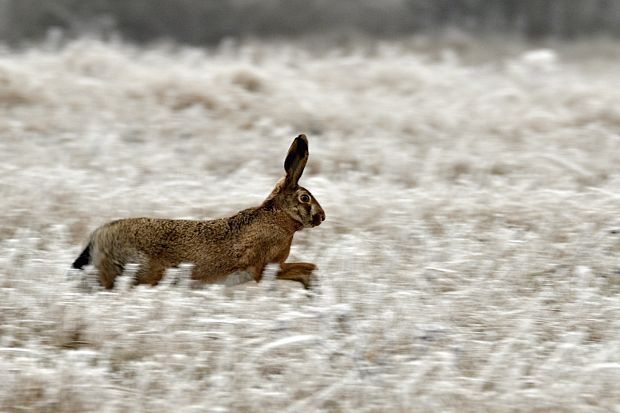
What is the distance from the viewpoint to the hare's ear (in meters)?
4.40

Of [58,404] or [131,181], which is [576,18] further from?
[58,404]

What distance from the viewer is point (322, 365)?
3711 millimetres

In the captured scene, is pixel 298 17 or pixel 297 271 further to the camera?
pixel 298 17

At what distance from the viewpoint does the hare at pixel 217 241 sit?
4.26 metres

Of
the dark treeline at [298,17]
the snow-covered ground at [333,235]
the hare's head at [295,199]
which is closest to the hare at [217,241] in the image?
the hare's head at [295,199]

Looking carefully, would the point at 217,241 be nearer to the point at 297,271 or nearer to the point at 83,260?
the point at 297,271

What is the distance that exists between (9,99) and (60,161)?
218 cm

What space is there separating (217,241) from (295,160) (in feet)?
1.64

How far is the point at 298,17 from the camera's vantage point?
1708 centimetres

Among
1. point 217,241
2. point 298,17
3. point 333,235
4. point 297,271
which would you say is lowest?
point 333,235

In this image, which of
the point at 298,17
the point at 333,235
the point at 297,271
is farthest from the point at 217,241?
the point at 298,17

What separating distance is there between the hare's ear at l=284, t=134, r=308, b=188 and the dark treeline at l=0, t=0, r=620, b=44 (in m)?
12.0

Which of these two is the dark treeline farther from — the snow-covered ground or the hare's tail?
the hare's tail

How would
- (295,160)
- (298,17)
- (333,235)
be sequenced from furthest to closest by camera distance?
(298,17)
(333,235)
(295,160)
